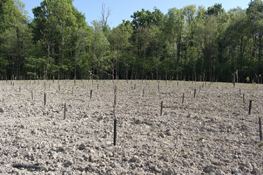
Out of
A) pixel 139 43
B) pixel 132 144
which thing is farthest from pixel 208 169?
pixel 139 43

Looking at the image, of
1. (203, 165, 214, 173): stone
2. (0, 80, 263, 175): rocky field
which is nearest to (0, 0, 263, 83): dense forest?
(0, 80, 263, 175): rocky field

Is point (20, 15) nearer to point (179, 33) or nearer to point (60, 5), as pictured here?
point (60, 5)

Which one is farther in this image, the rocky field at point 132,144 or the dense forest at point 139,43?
the dense forest at point 139,43

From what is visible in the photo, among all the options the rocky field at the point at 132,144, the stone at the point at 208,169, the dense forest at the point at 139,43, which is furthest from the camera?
the dense forest at the point at 139,43

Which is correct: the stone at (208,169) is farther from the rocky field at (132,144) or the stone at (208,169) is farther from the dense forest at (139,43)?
the dense forest at (139,43)

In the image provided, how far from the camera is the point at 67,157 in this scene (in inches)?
147

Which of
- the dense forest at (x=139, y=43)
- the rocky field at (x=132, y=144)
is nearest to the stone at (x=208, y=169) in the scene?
the rocky field at (x=132, y=144)

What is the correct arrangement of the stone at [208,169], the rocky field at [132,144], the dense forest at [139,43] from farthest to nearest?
the dense forest at [139,43] < the rocky field at [132,144] < the stone at [208,169]

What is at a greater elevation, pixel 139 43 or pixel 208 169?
pixel 139 43

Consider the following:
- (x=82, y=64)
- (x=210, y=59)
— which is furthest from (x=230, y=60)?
(x=82, y=64)

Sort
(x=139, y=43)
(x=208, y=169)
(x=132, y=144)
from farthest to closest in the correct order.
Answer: (x=139, y=43) → (x=132, y=144) → (x=208, y=169)

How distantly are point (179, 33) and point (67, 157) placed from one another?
3077 centimetres

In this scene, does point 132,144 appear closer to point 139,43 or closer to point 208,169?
point 208,169

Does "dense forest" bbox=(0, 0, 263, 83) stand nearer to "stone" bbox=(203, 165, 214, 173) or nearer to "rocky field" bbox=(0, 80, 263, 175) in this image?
"rocky field" bbox=(0, 80, 263, 175)
